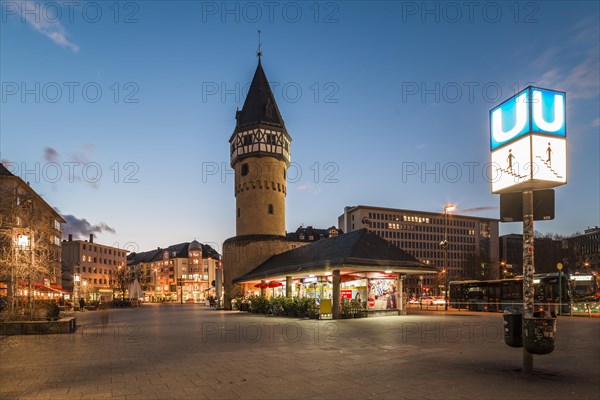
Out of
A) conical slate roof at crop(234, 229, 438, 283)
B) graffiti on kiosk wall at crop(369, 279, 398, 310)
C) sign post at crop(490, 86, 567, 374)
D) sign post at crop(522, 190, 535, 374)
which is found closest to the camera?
sign post at crop(522, 190, 535, 374)

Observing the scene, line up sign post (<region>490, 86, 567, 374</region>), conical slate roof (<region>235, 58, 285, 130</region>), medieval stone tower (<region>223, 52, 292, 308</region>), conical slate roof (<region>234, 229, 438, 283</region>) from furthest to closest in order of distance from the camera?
conical slate roof (<region>235, 58, 285, 130</region>) < medieval stone tower (<region>223, 52, 292, 308</region>) < conical slate roof (<region>234, 229, 438, 283</region>) < sign post (<region>490, 86, 567, 374</region>)

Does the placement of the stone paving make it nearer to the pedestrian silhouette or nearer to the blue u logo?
the pedestrian silhouette

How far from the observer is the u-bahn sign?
9.34 metres

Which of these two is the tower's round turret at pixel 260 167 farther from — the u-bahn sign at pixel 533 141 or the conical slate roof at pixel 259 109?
the u-bahn sign at pixel 533 141

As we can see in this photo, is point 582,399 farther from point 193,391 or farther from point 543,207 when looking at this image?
point 193,391

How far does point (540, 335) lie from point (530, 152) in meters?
3.37

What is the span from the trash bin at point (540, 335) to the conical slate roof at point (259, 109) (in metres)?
45.3

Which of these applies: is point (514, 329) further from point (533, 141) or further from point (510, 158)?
point (533, 141)

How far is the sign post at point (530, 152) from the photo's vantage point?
30.6ft

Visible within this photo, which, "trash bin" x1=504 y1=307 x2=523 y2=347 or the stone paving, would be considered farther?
"trash bin" x1=504 y1=307 x2=523 y2=347

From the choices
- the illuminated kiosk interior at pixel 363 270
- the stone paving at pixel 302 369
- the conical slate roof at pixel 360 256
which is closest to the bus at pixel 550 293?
the illuminated kiosk interior at pixel 363 270

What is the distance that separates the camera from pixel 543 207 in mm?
9938

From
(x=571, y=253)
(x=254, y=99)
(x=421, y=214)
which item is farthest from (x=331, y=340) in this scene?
(x=421, y=214)

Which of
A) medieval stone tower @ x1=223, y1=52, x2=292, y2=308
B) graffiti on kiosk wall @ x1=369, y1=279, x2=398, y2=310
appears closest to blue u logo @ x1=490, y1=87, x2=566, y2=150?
graffiti on kiosk wall @ x1=369, y1=279, x2=398, y2=310
